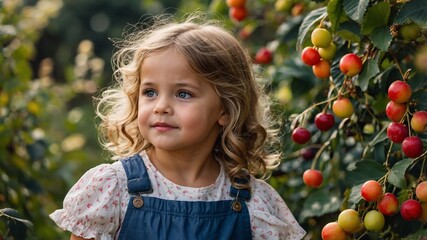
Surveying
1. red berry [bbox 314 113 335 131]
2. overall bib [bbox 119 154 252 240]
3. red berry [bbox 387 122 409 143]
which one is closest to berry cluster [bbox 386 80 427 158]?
red berry [bbox 387 122 409 143]

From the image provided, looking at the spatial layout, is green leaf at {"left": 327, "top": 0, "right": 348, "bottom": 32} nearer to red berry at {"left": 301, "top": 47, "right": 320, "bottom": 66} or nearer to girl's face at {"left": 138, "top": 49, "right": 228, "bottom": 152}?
red berry at {"left": 301, "top": 47, "right": 320, "bottom": 66}

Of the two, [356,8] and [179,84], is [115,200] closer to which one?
[179,84]

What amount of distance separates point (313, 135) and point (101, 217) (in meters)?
0.78

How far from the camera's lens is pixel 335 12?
2.08 meters

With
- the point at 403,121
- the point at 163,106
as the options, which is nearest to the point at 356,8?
the point at 403,121

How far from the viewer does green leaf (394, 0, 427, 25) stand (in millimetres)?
1908

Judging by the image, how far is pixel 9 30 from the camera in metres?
2.76

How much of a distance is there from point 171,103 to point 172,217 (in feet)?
0.91

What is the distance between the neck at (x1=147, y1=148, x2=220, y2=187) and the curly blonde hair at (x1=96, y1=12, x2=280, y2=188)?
0.07 meters

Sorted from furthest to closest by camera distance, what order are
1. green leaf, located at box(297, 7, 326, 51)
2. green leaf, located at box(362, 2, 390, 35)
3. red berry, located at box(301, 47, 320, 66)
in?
green leaf, located at box(297, 7, 326, 51) → red berry, located at box(301, 47, 320, 66) → green leaf, located at box(362, 2, 390, 35)

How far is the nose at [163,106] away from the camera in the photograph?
2002 millimetres

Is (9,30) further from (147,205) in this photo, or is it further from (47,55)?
(47,55)

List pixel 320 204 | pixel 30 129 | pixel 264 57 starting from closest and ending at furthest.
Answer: pixel 320 204 → pixel 264 57 → pixel 30 129

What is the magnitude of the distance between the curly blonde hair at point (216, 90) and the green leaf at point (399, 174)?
16.1 inches
